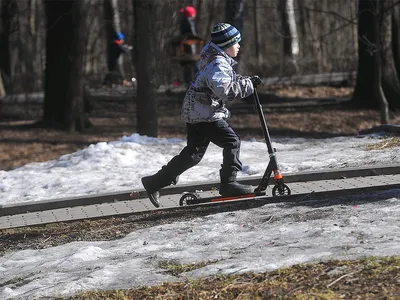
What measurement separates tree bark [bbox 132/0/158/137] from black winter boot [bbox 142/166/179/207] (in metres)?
6.04

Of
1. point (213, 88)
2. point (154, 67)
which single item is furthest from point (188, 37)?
point (213, 88)

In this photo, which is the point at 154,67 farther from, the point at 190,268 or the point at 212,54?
the point at 190,268

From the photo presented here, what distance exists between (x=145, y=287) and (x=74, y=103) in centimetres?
1223

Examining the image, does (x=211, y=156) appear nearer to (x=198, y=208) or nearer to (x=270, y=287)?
(x=198, y=208)

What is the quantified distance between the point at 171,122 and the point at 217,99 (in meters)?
10.7

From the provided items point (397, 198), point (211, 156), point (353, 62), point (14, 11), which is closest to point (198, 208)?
point (397, 198)

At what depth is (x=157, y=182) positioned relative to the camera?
30.5 feet

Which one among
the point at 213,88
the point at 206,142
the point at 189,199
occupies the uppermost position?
the point at 213,88

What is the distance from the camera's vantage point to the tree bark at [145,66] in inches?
595

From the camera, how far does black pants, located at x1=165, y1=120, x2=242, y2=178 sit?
8.89 metres

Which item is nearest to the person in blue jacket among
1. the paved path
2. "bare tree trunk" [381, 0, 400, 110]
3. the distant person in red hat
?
the paved path

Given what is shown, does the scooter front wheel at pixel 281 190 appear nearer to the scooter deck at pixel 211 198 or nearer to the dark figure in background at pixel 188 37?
the scooter deck at pixel 211 198

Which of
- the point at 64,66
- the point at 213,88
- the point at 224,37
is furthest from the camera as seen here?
the point at 64,66

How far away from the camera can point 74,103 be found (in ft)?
58.9
